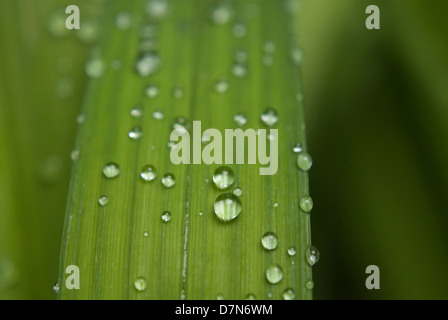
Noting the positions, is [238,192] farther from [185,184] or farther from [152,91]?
[152,91]

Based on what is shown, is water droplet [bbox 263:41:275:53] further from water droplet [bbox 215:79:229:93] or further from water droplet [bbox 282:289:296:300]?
water droplet [bbox 282:289:296:300]

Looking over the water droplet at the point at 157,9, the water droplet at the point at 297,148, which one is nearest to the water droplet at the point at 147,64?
the water droplet at the point at 157,9

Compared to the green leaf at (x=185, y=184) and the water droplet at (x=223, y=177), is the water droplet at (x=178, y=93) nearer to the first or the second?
the green leaf at (x=185, y=184)

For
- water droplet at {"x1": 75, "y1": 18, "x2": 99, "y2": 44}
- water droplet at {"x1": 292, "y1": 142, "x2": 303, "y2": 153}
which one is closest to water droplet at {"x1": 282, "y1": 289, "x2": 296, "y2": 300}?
water droplet at {"x1": 292, "y1": 142, "x2": 303, "y2": 153}

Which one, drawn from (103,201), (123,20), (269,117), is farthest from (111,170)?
(123,20)

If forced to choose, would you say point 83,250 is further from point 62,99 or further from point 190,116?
point 62,99

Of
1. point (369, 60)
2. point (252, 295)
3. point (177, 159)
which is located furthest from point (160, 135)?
point (369, 60)
